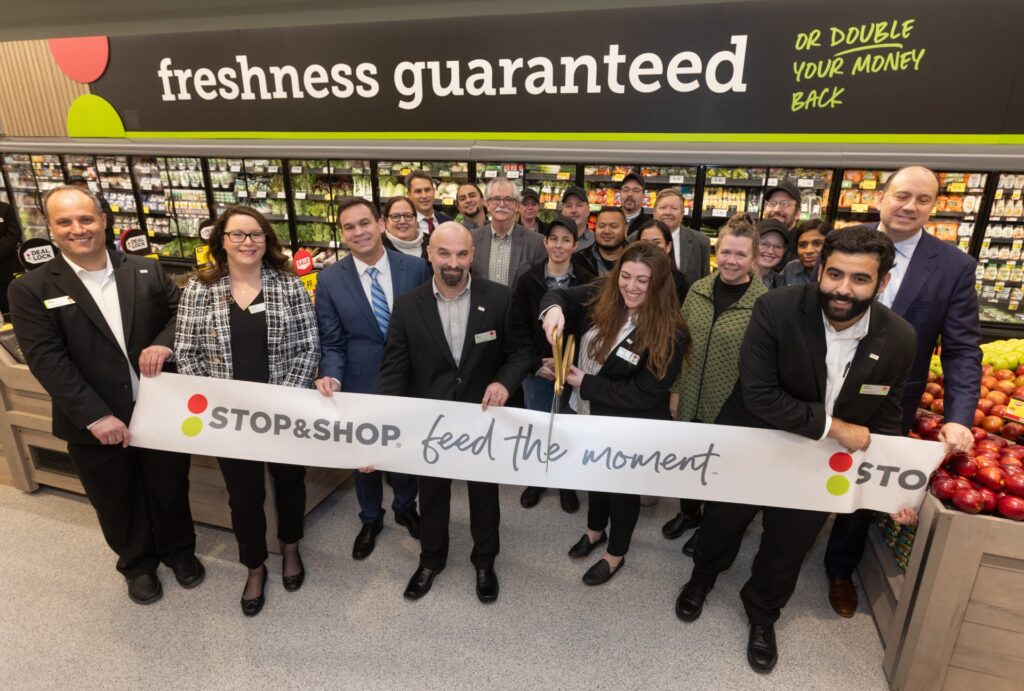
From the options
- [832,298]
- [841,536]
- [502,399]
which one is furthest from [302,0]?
[841,536]

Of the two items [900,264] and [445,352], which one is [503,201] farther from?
[900,264]

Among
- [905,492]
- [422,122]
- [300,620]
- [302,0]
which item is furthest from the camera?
[302,0]

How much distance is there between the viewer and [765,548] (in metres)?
2.42

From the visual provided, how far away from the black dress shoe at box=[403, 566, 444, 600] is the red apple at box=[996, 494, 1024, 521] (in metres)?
2.36

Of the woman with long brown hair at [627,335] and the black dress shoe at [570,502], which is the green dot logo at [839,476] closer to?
the woman with long brown hair at [627,335]

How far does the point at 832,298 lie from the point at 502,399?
130 cm

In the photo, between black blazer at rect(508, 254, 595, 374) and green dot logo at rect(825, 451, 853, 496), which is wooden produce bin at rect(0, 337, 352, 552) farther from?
green dot logo at rect(825, 451, 853, 496)

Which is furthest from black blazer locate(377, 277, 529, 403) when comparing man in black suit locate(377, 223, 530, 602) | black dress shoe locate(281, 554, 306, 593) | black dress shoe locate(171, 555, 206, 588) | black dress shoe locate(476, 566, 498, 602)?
black dress shoe locate(171, 555, 206, 588)

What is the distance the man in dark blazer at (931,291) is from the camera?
2281 mm

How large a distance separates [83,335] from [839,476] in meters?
3.19

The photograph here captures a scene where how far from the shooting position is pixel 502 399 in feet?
7.76

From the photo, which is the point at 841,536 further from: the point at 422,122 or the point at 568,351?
the point at 422,122

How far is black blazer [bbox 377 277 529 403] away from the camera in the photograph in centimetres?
239

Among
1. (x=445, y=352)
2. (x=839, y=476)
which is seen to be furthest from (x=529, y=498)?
(x=839, y=476)
